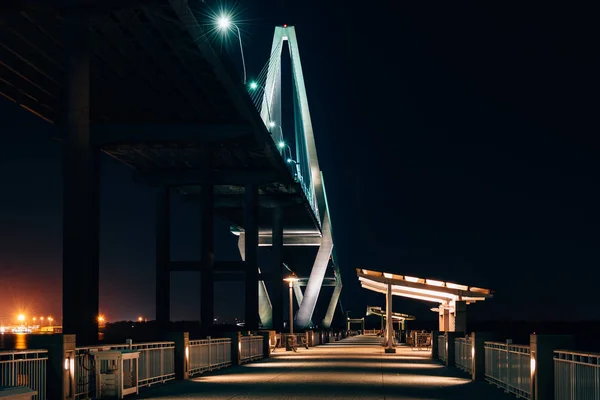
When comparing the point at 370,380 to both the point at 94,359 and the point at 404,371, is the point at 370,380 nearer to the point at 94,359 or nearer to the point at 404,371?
the point at 404,371

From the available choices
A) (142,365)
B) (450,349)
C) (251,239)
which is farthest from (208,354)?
(251,239)

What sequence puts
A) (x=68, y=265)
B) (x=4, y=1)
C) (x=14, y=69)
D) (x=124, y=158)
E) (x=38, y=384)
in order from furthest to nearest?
(x=124, y=158) → (x=14, y=69) → (x=4, y=1) → (x=68, y=265) → (x=38, y=384)

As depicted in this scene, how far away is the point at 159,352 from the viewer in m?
23.4

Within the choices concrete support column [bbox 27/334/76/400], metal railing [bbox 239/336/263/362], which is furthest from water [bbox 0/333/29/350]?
metal railing [bbox 239/336/263/362]

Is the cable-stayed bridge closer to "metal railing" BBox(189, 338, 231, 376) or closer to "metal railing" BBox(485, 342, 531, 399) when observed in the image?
"metal railing" BBox(189, 338, 231, 376)

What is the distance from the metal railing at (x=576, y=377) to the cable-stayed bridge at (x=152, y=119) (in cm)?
1395

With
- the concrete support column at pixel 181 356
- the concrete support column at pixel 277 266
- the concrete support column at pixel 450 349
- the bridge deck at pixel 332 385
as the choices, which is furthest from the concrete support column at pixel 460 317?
the concrete support column at pixel 277 266

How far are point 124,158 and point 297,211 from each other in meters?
28.4

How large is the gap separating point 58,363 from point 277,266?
59.8 meters

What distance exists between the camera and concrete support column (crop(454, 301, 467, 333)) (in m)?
40.1

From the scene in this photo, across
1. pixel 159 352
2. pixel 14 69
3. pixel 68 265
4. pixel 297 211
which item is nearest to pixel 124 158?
pixel 14 69

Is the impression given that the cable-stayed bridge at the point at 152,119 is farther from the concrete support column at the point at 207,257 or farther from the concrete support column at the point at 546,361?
the concrete support column at the point at 546,361

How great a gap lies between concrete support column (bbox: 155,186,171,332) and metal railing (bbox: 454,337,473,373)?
34302 mm

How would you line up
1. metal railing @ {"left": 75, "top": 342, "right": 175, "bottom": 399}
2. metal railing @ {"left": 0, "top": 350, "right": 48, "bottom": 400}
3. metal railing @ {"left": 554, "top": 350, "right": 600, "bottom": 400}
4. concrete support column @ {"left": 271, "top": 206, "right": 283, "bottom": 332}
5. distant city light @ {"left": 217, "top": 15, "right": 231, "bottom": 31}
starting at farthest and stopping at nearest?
1. concrete support column @ {"left": 271, "top": 206, "right": 283, "bottom": 332}
2. distant city light @ {"left": 217, "top": 15, "right": 231, "bottom": 31}
3. metal railing @ {"left": 75, "top": 342, "right": 175, "bottom": 399}
4. metal railing @ {"left": 0, "top": 350, "right": 48, "bottom": 400}
5. metal railing @ {"left": 554, "top": 350, "right": 600, "bottom": 400}
